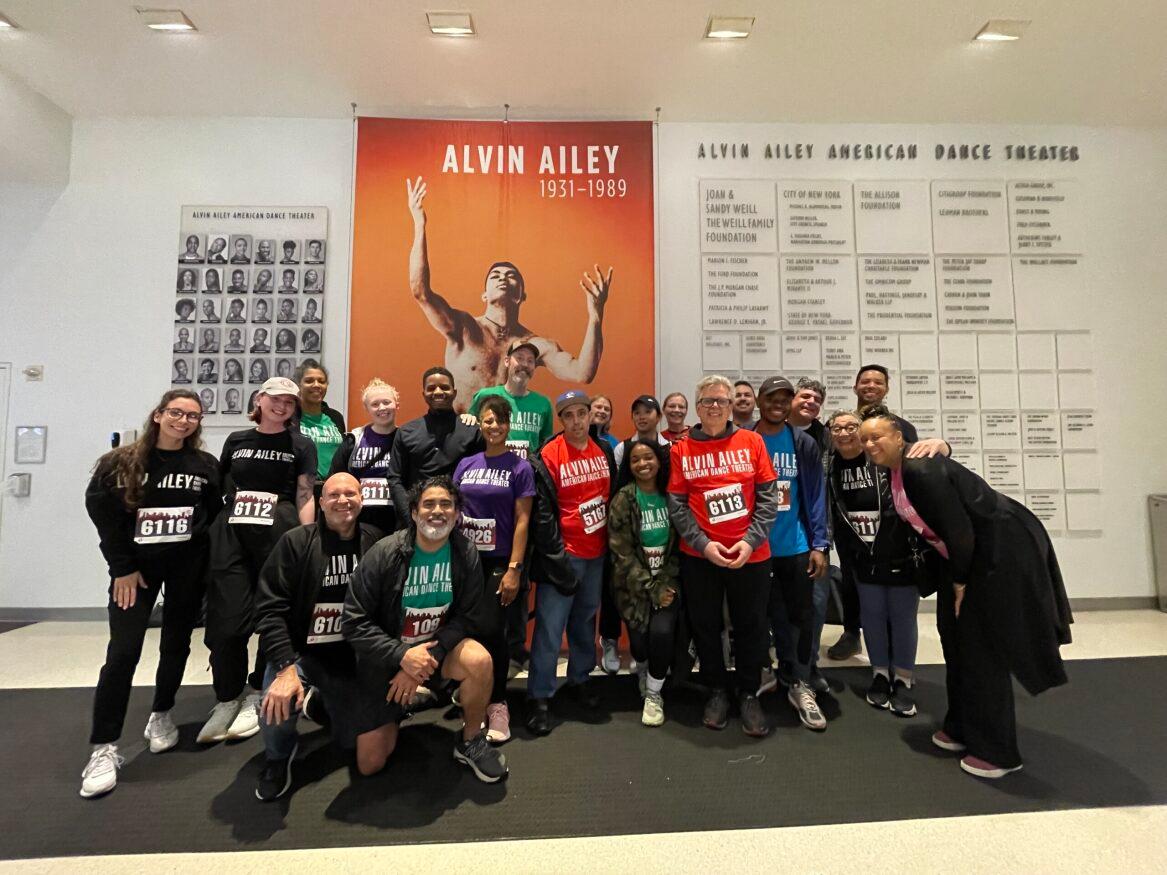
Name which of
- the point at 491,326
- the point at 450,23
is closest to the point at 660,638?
the point at 491,326

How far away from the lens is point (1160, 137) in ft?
13.8

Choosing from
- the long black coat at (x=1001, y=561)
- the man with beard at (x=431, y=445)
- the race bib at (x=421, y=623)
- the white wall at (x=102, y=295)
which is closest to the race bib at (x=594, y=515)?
the man with beard at (x=431, y=445)

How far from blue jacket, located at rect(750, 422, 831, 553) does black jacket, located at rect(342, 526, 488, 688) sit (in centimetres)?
167

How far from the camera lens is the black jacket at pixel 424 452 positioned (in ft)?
7.59

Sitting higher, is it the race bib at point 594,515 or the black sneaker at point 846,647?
the race bib at point 594,515

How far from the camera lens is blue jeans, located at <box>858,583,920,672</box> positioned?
2.42 meters

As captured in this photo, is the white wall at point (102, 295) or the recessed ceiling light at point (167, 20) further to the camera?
the white wall at point (102, 295)

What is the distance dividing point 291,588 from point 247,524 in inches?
19.3

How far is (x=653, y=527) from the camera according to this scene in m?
2.31

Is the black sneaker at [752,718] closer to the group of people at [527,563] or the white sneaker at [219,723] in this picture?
the group of people at [527,563]

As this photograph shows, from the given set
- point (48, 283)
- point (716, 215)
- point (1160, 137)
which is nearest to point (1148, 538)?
point (1160, 137)

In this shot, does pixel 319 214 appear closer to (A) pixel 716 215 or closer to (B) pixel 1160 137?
(A) pixel 716 215

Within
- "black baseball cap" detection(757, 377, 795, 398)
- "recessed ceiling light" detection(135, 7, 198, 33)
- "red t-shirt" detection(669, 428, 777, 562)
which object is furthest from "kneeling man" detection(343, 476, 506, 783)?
"recessed ceiling light" detection(135, 7, 198, 33)

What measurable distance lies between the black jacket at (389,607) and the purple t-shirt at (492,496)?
0.68ft
